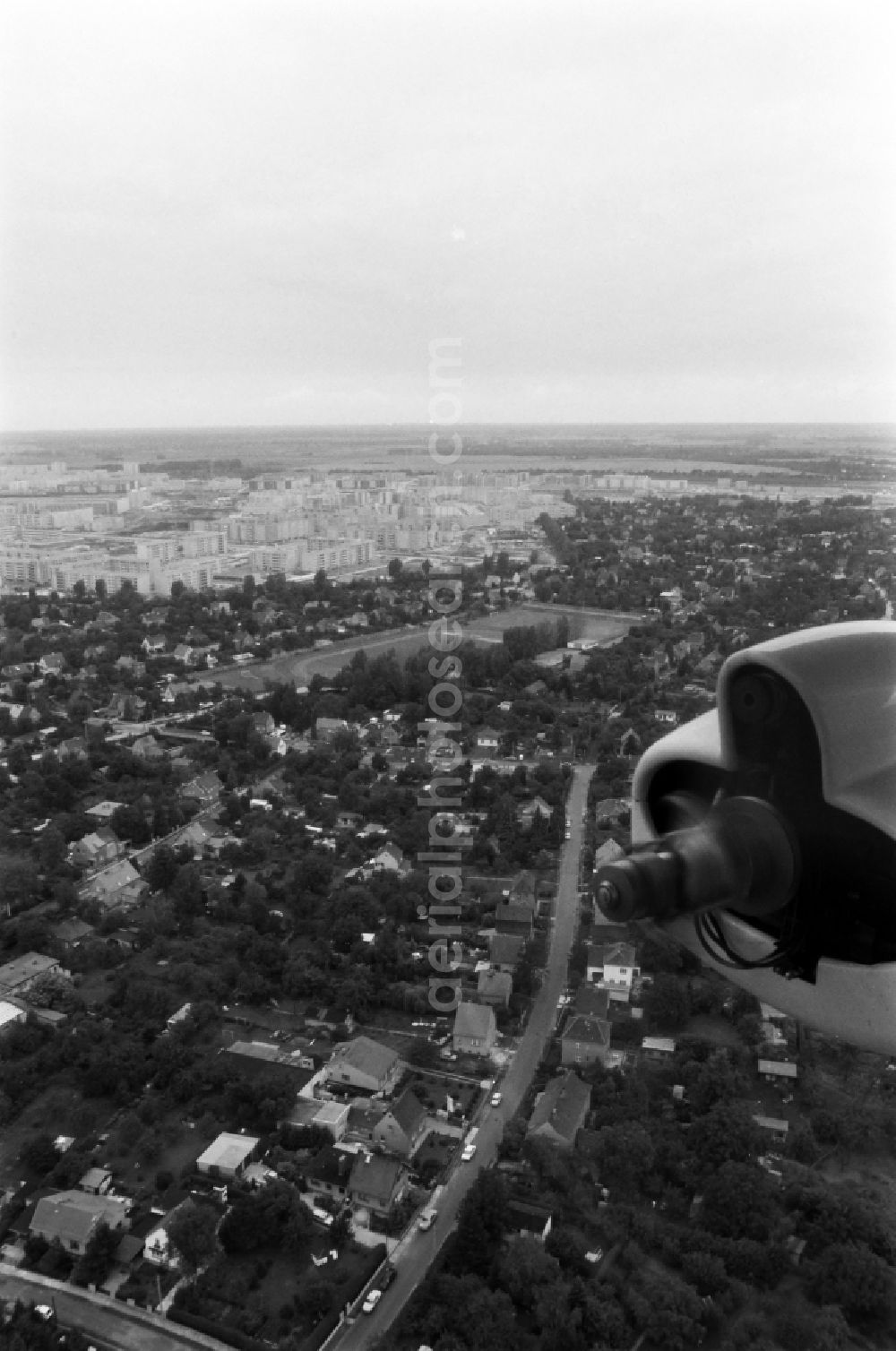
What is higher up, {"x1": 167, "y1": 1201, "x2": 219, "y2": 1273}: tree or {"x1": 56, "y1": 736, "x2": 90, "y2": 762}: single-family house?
{"x1": 56, "y1": 736, "x2": 90, "y2": 762}: single-family house

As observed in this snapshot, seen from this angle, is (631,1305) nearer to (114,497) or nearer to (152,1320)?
(152,1320)

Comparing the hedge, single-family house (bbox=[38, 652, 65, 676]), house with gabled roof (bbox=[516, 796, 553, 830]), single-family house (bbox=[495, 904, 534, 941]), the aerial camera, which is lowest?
the hedge

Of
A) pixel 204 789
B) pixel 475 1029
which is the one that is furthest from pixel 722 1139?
pixel 204 789

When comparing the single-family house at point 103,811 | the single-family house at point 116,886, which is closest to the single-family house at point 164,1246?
the single-family house at point 116,886

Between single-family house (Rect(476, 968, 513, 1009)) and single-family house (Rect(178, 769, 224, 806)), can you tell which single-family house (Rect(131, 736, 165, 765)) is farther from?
single-family house (Rect(476, 968, 513, 1009))

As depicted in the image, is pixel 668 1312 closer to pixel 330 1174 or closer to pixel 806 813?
pixel 330 1174

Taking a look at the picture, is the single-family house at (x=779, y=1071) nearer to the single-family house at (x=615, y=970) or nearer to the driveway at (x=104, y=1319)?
the single-family house at (x=615, y=970)

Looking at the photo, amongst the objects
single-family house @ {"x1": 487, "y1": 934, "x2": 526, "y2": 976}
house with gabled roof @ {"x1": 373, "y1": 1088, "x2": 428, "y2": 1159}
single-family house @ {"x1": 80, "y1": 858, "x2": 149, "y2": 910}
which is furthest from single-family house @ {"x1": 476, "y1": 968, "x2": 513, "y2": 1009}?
single-family house @ {"x1": 80, "y1": 858, "x2": 149, "y2": 910}
